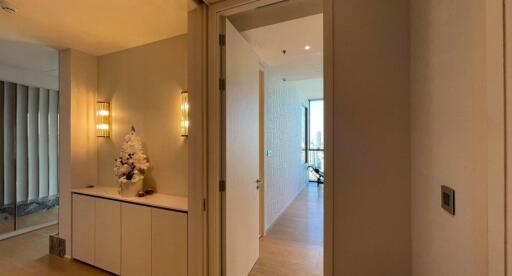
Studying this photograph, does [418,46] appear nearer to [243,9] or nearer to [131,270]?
[243,9]

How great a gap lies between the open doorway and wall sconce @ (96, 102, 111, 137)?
1.95 m

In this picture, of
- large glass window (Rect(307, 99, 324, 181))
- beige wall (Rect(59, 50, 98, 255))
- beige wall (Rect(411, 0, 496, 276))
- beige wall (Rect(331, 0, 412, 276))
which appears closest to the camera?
beige wall (Rect(411, 0, 496, 276))

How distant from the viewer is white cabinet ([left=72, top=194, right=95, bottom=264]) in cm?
249

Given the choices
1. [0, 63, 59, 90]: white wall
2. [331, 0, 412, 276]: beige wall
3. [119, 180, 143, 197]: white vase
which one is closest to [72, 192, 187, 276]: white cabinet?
[119, 180, 143, 197]: white vase

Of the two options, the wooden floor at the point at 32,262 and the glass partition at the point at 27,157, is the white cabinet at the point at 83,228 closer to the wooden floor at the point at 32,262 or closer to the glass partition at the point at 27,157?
the wooden floor at the point at 32,262

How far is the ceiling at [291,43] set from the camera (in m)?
2.21

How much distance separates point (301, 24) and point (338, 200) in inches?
66.6

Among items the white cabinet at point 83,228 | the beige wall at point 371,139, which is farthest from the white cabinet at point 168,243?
the beige wall at point 371,139

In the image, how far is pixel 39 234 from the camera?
334 cm

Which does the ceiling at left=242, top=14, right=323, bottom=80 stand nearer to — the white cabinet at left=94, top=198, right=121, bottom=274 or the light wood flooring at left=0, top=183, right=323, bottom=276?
the white cabinet at left=94, top=198, right=121, bottom=274

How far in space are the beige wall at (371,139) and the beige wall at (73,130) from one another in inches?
118

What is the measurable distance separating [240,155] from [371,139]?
109 cm


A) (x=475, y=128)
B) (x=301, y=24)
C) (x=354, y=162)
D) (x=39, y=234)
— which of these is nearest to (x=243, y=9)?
(x=301, y=24)

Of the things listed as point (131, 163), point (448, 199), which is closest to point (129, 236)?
point (131, 163)
